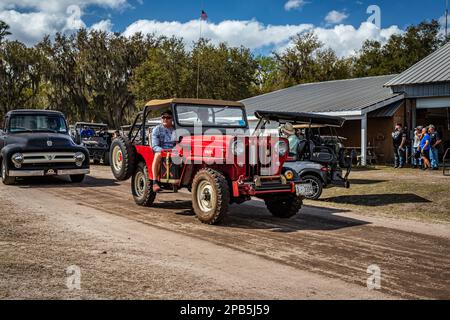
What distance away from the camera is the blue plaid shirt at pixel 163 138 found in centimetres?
912

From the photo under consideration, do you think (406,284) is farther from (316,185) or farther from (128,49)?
(128,49)

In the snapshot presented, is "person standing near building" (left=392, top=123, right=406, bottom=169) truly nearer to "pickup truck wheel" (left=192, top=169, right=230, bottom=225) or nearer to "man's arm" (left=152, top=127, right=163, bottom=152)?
"man's arm" (left=152, top=127, right=163, bottom=152)

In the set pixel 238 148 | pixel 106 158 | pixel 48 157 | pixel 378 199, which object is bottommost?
pixel 378 199

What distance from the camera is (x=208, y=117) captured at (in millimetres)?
9367

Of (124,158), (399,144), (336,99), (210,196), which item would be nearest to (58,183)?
(124,158)

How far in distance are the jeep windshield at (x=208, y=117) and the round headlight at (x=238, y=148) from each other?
5.36 feet

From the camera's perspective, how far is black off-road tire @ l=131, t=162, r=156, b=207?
31.3 feet

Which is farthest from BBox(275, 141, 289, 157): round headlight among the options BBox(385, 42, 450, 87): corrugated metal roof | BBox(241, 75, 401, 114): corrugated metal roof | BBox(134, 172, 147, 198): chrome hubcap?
BBox(385, 42, 450, 87): corrugated metal roof

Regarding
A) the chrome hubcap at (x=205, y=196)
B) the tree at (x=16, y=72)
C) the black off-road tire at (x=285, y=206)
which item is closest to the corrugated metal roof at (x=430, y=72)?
the black off-road tire at (x=285, y=206)

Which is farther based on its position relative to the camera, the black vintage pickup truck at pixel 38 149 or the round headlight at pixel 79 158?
the round headlight at pixel 79 158

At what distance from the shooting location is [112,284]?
4.71 meters

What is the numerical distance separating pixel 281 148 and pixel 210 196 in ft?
4.81

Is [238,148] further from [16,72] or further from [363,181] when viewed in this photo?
[16,72]

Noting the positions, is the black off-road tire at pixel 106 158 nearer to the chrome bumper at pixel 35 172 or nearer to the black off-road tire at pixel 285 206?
the chrome bumper at pixel 35 172
